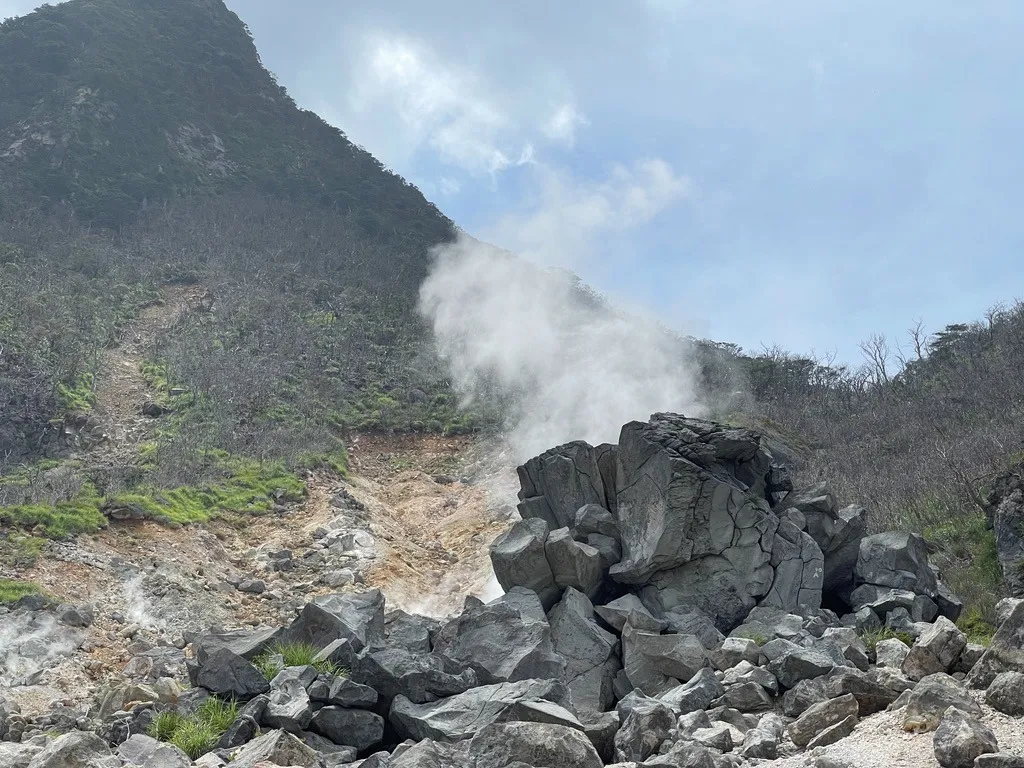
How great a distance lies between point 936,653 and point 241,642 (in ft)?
23.9

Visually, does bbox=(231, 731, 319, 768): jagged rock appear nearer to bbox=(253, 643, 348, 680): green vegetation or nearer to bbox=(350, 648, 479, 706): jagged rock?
bbox=(350, 648, 479, 706): jagged rock

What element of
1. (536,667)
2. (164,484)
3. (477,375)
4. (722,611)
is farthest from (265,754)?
(477,375)

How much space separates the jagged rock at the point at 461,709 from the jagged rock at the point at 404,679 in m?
0.15

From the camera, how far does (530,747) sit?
6.27 metres

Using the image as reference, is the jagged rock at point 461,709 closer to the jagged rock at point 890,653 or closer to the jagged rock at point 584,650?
the jagged rock at point 584,650

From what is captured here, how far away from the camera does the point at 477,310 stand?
45.9 meters

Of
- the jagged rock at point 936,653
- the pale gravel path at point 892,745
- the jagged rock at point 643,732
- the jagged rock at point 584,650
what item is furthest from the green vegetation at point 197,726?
the jagged rock at point 936,653

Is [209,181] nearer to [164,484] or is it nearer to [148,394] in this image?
[148,394]

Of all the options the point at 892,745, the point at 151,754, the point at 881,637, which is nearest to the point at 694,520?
the point at 881,637

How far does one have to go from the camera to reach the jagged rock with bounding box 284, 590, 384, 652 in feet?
35.6

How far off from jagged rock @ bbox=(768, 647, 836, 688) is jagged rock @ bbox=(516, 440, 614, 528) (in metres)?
6.03

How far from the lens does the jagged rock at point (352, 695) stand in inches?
348

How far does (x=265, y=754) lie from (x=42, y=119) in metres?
61.0

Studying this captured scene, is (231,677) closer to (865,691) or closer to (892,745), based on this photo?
(865,691)
